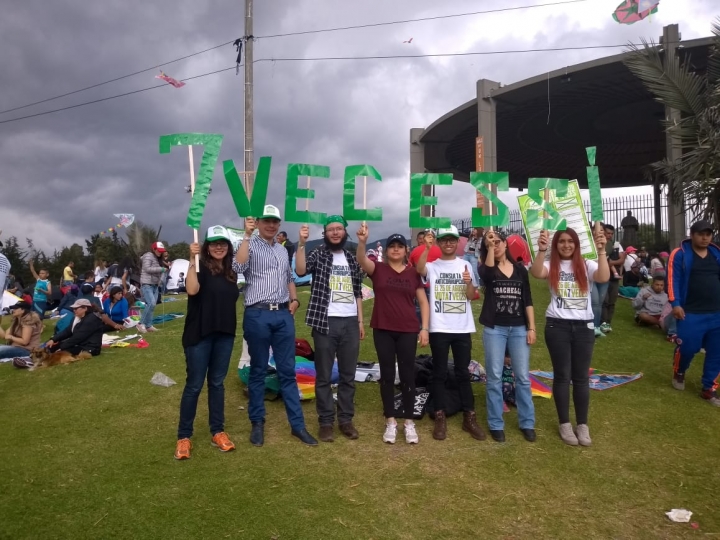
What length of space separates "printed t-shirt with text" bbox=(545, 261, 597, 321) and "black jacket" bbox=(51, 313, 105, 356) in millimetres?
7081

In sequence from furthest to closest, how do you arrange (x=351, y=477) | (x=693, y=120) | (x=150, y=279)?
(x=150, y=279) < (x=693, y=120) < (x=351, y=477)

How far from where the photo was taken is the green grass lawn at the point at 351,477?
333 centimetres

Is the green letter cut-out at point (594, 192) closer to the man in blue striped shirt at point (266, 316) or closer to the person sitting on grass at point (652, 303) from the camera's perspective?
the man in blue striped shirt at point (266, 316)

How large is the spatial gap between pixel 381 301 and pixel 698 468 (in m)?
3.00

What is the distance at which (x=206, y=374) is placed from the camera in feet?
15.0

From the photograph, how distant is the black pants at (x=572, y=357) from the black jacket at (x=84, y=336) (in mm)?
7078

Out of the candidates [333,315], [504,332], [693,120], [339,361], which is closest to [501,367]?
[504,332]

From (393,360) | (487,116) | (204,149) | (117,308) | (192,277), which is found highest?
(487,116)

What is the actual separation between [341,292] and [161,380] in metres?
3.29

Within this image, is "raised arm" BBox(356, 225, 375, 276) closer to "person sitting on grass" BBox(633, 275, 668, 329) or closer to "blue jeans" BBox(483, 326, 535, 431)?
"blue jeans" BBox(483, 326, 535, 431)

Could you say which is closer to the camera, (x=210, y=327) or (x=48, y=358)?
(x=210, y=327)

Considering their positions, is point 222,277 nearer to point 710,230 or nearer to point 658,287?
point 710,230

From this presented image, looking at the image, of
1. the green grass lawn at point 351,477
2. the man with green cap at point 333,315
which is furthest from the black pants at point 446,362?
the man with green cap at point 333,315

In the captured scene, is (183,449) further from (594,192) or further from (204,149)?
(594,192)
